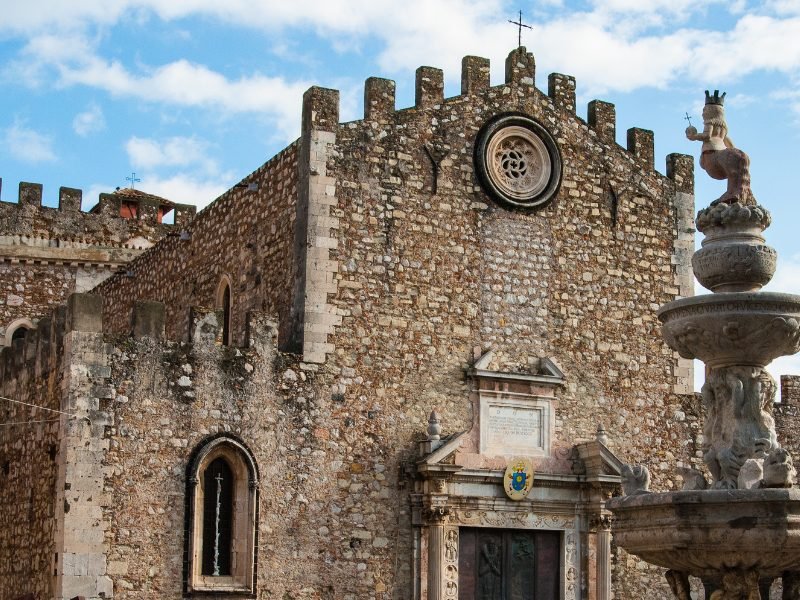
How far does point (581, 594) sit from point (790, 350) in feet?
29.6

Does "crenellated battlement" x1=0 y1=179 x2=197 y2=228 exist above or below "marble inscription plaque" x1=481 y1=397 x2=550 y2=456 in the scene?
above

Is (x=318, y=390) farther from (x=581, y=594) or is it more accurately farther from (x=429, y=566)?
(x=581, y=594)

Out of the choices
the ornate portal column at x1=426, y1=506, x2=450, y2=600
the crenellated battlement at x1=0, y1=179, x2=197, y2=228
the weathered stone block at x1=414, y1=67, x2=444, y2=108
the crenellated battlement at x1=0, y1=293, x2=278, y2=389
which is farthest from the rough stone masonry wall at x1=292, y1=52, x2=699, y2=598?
the crenellated battlement at x1=0, y1=179, x2=197, y2=228

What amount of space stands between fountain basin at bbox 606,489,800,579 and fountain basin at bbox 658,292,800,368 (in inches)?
61.6

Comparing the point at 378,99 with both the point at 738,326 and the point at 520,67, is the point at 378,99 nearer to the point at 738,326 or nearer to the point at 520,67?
the point at 520,67

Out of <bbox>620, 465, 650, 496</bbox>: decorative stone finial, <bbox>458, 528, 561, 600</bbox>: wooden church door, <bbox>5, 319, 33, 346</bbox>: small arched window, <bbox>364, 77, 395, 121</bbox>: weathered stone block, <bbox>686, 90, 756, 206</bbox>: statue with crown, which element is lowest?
<bbox>458, 528, 561, 600</bbox>: wooden church door

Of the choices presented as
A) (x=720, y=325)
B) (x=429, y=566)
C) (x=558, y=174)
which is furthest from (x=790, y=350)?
(x=558, y=174)

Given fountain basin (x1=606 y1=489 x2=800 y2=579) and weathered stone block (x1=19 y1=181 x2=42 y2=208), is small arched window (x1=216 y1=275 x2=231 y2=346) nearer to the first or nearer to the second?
weathered stone block (x1=19 y1=181 x2=42 y2=208)

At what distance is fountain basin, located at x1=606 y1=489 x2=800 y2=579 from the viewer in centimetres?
1138

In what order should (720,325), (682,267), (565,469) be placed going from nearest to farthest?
(720,325)
(565,469)
(682,267)

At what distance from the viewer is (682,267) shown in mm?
22844

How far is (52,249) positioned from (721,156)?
2032cm

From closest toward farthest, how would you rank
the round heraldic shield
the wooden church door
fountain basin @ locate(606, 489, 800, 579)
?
fountain basin @ locate(606, 489, 800, 579), the wooden church door, the round heraldic shield

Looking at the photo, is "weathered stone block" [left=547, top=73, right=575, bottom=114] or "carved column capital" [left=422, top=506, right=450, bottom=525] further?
"weathered stone block" [left=547, top=73, right=575, bottom=114]
